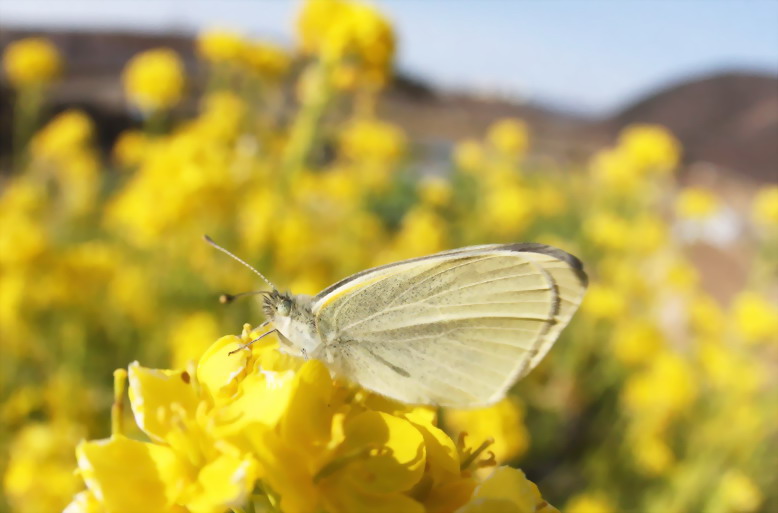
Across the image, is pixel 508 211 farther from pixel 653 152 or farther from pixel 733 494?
pixel 733 494

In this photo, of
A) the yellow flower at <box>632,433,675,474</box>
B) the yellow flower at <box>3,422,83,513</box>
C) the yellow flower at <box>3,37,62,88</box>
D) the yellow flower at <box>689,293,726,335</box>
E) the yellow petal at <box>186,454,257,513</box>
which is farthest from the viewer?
the yellow flower at <box>689,293,726,335</box>

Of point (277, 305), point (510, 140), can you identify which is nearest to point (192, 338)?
point (277, 305)

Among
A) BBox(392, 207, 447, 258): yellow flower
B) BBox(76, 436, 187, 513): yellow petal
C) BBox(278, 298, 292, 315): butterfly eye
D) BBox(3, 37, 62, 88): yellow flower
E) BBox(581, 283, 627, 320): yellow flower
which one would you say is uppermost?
BBox(76, 436, 187, 513): yellow petal

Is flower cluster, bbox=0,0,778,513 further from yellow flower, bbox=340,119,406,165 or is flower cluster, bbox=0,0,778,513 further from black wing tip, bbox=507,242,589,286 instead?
black wing tip, bbox=507,242,589,286

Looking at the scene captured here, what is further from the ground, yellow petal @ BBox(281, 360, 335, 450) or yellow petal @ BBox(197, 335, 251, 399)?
yellow petal @ BBox(281, 360, 335, 450)

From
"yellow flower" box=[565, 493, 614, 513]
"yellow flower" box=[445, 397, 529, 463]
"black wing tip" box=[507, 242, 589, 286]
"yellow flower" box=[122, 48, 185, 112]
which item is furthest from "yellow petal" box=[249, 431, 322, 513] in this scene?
"yellow flower" box=[122, 48, 185, 112]

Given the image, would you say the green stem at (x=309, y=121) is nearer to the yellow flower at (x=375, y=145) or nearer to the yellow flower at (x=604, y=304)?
the yellow flower at (x=375, y=145)
